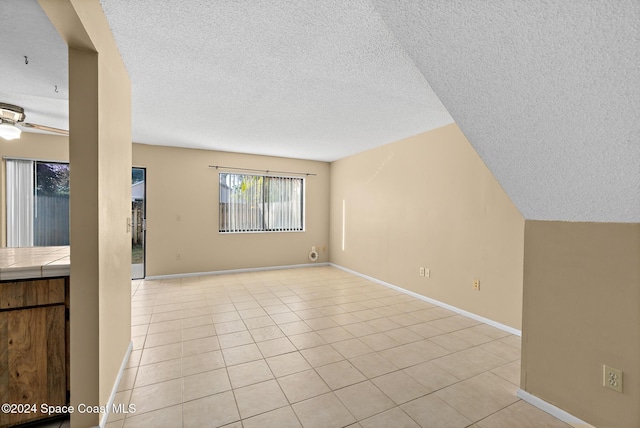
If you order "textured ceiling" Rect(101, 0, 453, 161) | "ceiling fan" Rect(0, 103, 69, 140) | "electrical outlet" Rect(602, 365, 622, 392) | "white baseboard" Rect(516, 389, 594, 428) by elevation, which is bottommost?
"white baseboard" Rect(516, 389, 594, 428)

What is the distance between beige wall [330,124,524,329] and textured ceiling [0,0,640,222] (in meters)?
1.01

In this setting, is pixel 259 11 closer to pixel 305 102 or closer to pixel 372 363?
pixel 305 102


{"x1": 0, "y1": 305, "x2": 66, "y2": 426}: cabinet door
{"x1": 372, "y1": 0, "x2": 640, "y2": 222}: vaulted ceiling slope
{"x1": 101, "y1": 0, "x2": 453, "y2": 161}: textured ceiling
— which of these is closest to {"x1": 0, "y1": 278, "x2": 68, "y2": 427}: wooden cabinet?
{"x1": 0, "y1": 305, "x2": 66, "y2": 426}: cabinet door

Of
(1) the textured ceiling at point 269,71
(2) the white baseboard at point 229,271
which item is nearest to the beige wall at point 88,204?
(1) the textured ceiling at point 269,71

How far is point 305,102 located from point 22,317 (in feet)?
9.07

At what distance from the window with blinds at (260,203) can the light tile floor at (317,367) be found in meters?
2.16

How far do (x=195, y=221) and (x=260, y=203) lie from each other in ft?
4.42

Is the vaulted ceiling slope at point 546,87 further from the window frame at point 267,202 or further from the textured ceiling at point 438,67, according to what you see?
the window frame at point 267,202

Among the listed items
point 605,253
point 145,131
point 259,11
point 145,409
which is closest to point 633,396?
point 605,253

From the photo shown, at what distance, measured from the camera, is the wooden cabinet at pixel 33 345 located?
5.05 feet

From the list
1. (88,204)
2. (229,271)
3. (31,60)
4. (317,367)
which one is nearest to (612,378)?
(317,367)

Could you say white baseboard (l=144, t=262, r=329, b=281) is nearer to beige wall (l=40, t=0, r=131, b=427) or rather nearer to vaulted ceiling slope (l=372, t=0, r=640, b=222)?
beige wall (l=40, t=0, r=131, b=427)

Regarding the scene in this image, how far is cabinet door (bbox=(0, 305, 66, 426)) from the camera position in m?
1.54

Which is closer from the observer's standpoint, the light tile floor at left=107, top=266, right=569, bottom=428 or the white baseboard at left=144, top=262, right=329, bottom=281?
the light tile floor at left=107, top=266, right=569, bottom=428
